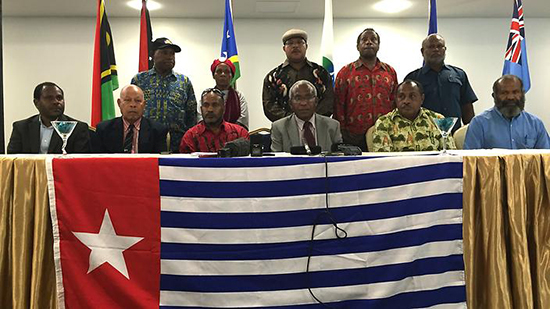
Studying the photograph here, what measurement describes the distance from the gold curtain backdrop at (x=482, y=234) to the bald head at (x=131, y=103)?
1.22 meters

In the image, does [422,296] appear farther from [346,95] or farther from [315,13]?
[315,13]

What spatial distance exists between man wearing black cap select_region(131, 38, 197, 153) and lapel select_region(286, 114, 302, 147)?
1.19 metres

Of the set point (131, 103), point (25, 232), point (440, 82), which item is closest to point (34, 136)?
point (131, 103)

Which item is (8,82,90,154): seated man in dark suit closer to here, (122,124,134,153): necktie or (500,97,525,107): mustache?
(122,124,134,153): necktie

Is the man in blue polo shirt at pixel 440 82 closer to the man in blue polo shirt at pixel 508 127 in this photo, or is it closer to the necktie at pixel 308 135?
the man in blue polo shirt at pixel 508 127

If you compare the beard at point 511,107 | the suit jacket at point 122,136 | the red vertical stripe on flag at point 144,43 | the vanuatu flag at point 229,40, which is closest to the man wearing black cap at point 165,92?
the suit jacket at point 122,136

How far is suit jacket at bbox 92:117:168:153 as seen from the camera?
3096mm

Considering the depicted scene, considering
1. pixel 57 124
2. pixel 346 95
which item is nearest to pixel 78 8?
pixel 346 95

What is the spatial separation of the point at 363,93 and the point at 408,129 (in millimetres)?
712

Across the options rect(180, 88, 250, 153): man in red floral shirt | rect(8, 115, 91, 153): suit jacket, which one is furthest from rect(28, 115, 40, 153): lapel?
rect(180, 88, 250, 153): man in red floral shirt

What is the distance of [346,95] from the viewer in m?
3.62

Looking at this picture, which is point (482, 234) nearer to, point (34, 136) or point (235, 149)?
point (235, 149)

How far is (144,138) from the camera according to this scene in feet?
10.1

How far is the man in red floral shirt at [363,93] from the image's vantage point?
3.52 m
